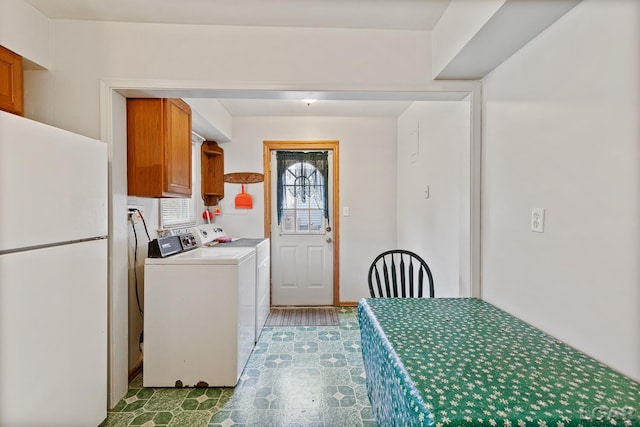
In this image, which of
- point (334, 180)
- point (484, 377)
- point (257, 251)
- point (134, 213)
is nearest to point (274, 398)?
point (257, 251)

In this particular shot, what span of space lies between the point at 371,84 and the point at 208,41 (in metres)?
1.05

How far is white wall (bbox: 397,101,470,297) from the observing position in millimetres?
2100

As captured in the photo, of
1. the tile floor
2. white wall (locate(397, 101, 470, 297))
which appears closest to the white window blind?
the tile floor

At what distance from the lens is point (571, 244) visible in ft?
4.12

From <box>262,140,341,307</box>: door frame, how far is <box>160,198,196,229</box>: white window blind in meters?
0.88

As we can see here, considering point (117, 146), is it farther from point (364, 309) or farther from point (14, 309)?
point (364, 309)

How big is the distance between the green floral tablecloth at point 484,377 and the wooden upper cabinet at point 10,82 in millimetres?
2222

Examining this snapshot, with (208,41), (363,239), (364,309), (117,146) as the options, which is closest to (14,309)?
(117,146)

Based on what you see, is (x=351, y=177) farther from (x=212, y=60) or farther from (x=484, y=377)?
(x=484, y=377)

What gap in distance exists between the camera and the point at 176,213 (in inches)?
124

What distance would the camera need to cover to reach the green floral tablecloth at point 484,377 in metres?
0.86

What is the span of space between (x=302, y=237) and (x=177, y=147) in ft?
6.52

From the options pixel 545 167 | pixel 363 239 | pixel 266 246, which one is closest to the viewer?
pixel 545 167

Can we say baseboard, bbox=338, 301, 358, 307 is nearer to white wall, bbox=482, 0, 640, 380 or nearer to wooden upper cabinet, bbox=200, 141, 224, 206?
wooden upper cabinet, bbox=200, 141, 224, 206
